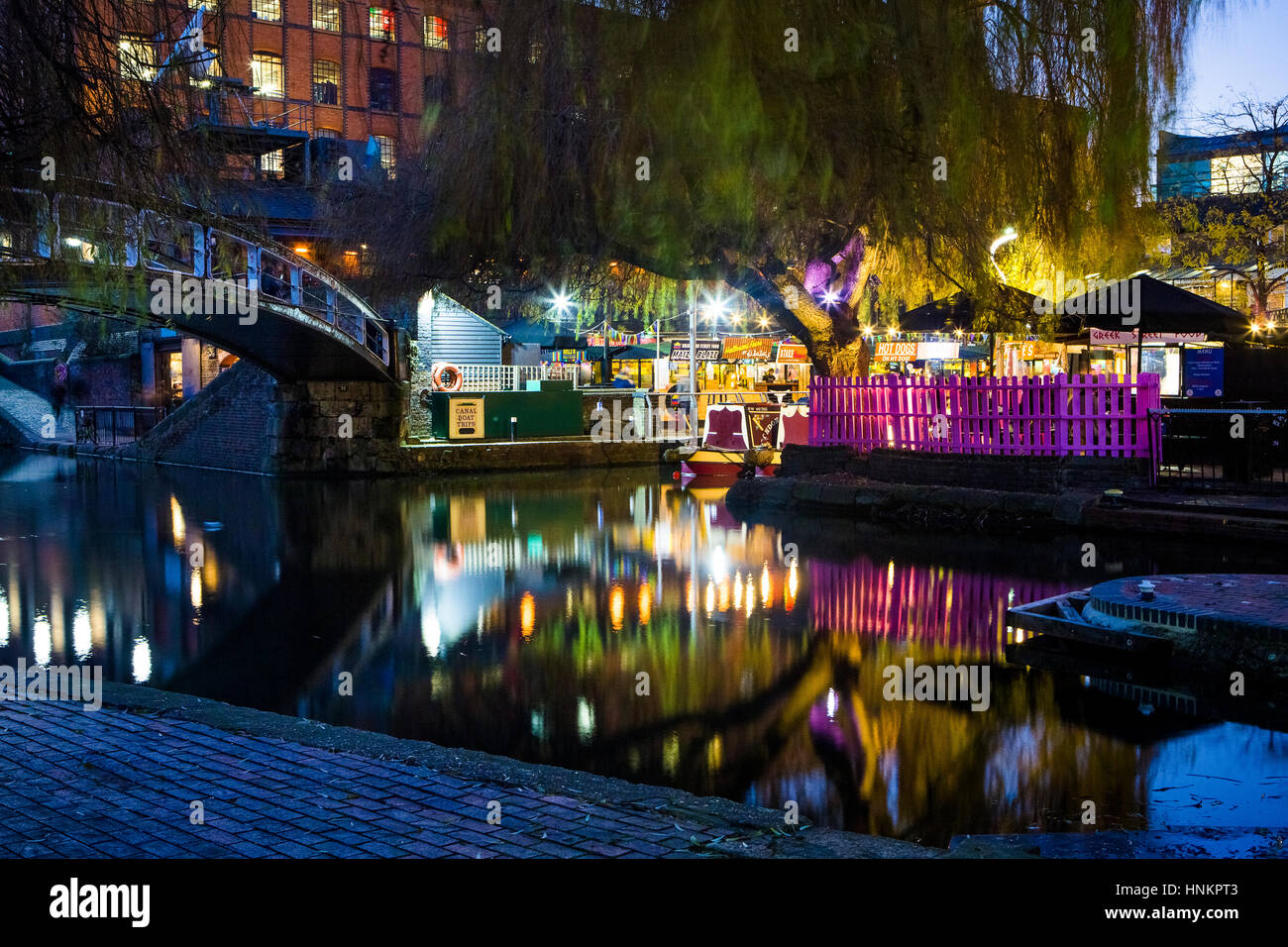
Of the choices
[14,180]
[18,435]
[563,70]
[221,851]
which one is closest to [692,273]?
[563,70]

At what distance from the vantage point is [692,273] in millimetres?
20219

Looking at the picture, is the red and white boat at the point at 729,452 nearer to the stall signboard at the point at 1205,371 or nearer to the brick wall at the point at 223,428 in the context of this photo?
the stall signboard at the point at 1205,371

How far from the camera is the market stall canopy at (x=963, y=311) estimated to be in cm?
1878

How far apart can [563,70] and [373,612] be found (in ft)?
30.2

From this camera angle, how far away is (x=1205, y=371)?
78.2 ft

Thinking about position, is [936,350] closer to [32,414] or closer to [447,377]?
[447,377]

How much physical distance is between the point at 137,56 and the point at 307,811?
4.22 meters

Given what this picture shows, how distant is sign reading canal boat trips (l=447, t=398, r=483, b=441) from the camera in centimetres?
3161

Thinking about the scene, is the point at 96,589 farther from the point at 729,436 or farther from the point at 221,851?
the point at 729,436

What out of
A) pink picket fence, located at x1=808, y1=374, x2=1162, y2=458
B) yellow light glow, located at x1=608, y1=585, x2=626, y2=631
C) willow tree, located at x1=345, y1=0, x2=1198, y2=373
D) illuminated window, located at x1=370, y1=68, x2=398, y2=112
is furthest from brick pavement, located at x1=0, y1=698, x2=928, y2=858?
illuminated window, located at x1=370, y1=68, x2=398, y2=112

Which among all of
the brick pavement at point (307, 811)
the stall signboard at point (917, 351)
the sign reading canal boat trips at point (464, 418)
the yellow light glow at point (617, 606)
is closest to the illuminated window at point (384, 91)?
the stall signboard at point (917, 351)

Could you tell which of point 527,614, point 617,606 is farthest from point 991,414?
point 527,614

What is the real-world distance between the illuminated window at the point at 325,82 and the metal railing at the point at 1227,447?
163 feet

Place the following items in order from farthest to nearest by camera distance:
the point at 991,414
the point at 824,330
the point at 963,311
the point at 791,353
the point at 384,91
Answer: the point at 384,91 < the point at 791,353 < the point at 824,330 < the point at 963,311 < the point at 991,414
